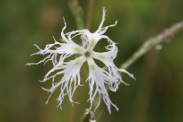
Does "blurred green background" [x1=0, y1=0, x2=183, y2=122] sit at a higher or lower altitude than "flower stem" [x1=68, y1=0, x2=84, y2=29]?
higher

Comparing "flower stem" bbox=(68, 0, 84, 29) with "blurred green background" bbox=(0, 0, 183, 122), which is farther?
"blurred green background" bbox=(0, 0, 183, 122)

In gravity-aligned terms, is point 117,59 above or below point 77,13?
above

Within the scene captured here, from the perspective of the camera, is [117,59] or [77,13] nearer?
[77,13]

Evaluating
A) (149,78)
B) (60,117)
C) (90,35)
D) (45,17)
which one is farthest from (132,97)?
(90,35)

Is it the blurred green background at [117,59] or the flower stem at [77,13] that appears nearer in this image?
the flower stem at [77,13]

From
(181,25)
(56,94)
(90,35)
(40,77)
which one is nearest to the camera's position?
(90,35)

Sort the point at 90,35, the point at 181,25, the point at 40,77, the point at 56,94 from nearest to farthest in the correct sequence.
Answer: the point at 90,35, the point at 181,25, the point at 56,94, the point at 40,77

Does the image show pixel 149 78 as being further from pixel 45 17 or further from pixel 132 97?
pixel 45 17

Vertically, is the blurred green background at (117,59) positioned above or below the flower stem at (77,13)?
above
